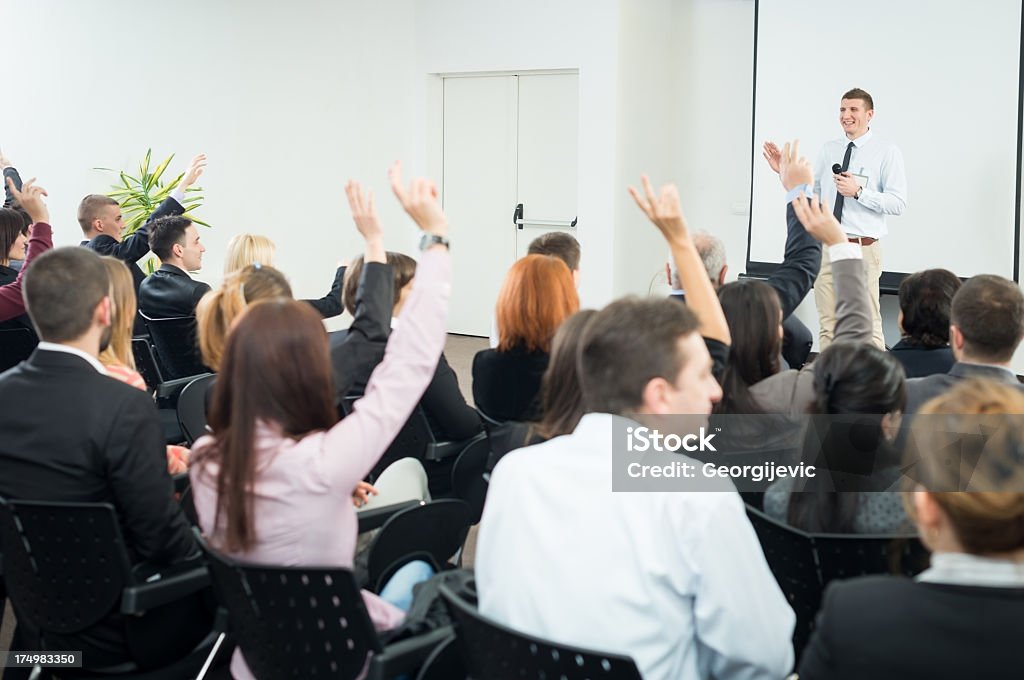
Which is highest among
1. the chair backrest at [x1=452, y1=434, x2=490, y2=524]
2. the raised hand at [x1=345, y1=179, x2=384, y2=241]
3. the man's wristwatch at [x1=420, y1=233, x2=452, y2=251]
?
the raised hand at [x1=345, y1=179, x2=384, y2=241]

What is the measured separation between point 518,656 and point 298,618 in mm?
500

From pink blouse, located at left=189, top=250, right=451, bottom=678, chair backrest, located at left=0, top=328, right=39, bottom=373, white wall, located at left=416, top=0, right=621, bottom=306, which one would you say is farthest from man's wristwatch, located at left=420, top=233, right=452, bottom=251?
white wall, located at left=416, top=0, right=621, bottom=306

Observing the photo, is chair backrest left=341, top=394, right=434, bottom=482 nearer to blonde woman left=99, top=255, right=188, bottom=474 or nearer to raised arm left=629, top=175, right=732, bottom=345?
blonde woman left=99, top=255, right=188, bottom=474

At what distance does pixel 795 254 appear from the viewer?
349 cm

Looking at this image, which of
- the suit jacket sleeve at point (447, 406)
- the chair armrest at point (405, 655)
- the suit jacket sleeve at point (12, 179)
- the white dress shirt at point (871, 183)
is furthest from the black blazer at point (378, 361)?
the white dress shirt at point (871, 183)

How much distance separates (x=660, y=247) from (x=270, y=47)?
352cm

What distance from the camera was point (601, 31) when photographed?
26.4ft

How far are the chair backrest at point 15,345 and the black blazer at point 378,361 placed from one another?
174cm

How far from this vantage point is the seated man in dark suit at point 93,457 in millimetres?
2229

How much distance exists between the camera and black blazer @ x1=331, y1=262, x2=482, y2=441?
2787 millimetres

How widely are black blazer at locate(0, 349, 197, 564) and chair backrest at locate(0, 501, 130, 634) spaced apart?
0.11m

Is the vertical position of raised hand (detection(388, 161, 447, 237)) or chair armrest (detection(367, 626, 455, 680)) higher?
raised hand (detection(388, 161, 447, 237))

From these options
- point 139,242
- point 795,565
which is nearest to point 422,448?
point 795,565

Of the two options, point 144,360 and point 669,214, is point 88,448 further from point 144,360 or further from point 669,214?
point 144,360
